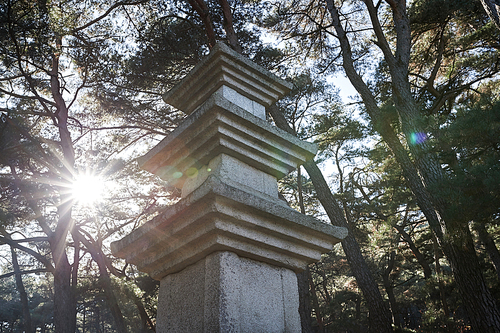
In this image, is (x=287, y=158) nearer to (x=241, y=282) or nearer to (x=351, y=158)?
(x=241, y=282)

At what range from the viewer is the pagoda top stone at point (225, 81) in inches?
143

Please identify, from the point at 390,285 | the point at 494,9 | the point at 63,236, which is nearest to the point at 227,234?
the point at 494,9

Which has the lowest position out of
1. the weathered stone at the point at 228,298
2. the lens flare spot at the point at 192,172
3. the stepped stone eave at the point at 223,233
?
the weathered stone at the point at 228,298

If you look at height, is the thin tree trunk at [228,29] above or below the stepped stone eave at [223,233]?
above

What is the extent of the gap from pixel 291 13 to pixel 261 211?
9021mm

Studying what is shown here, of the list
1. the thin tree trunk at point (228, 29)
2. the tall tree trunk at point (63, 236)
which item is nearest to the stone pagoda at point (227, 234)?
the thin tree trunk at point (228, 29)

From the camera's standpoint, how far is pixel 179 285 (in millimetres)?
2607

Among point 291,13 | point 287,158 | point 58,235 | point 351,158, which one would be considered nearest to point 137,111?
point 58,235

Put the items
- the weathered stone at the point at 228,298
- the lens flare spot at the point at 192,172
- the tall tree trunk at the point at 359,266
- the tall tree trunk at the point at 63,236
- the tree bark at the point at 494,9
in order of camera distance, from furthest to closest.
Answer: the tall tree trunk at the point at 63,236 → the tall tree trunk at the point at 359,266 → the tree bark at the point at 494,9 → the lens flare spot at the point at 192,172 → the weathered stone at the point at 228,298

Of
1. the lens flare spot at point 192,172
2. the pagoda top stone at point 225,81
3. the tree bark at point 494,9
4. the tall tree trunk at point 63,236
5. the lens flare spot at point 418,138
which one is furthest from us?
the tall tree trunk at point 63,236

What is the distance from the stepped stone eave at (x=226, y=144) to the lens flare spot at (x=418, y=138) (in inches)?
164

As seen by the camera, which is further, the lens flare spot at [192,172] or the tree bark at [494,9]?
the tree bark at [494,9]

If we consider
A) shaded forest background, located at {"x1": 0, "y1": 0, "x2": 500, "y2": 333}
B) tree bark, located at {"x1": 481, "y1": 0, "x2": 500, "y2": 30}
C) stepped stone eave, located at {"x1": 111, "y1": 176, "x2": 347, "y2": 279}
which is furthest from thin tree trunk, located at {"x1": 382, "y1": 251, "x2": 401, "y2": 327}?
stepped stone eave, located at {"x1": 111, "y1": 176, "x2": 347, "y2": 279}

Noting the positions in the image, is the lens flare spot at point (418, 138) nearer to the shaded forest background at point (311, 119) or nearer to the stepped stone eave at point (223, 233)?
the shaded forest background at point (311, 119)
